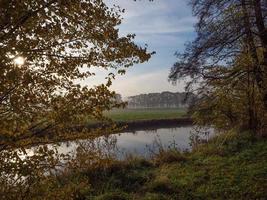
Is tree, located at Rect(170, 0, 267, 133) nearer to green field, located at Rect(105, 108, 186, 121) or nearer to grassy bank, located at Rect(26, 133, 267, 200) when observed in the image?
grassy bank, located at Rect(26, 133, 267, 200)

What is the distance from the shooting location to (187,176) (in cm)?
1012

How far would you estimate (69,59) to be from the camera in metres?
4.74

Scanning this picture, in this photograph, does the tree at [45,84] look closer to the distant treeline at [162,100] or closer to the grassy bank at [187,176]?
the grassy bank at [187,176]

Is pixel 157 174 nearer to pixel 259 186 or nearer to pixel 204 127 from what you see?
pixel 259 186

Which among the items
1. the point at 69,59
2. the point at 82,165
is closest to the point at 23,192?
the point at 82,165

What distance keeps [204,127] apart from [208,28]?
5.33 metres

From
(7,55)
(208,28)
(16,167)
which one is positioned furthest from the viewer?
(208,28)

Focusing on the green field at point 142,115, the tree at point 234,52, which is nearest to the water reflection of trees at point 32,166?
the tree at point 234,52

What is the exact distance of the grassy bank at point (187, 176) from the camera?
8633 millimetres

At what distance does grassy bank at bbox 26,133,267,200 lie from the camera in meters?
8.63

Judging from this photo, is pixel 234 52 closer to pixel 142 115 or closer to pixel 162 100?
pixel 142 115

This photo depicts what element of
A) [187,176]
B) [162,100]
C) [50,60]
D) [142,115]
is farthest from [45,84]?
[162,100]

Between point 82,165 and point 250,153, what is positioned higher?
point 82,165

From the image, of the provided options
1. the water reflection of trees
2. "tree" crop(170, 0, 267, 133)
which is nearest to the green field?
"tree" crop(170, 0, 267, 133)
